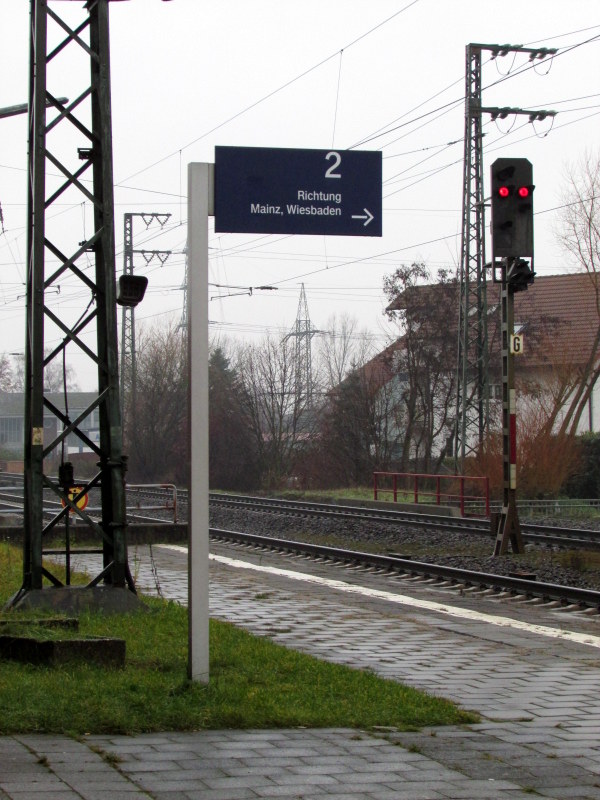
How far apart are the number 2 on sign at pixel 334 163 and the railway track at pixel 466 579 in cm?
650

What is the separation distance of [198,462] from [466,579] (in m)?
8.53

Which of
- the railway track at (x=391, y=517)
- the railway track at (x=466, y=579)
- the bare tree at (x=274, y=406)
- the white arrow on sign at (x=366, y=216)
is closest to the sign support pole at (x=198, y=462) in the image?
the white arrow on sign at (x=366, y=216)

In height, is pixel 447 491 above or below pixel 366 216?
below

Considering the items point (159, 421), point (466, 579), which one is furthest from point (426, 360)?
point (466, 579)

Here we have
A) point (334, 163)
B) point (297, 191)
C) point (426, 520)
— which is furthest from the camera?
point (426, 520)

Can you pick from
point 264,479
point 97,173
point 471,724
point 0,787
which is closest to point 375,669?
point 471,724

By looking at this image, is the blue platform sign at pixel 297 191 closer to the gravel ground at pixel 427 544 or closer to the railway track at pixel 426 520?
the gravel ground at pixel 427 544

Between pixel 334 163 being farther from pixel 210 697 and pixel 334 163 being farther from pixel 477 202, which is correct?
pixel 477 202

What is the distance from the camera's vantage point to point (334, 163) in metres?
8.07

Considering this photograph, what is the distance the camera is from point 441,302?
145ft

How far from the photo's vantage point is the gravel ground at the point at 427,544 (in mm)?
16453

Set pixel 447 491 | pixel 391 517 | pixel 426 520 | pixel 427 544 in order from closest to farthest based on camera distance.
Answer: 1. pixel 427 544
2. pixel 426 520
3. pixel 391 517
4. pixel 447 491

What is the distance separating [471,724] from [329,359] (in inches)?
2119

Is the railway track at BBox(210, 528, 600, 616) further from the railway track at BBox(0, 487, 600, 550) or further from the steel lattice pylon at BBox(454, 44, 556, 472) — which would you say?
the steel lattice pylon at BBox(454, 44, 556, 472)
